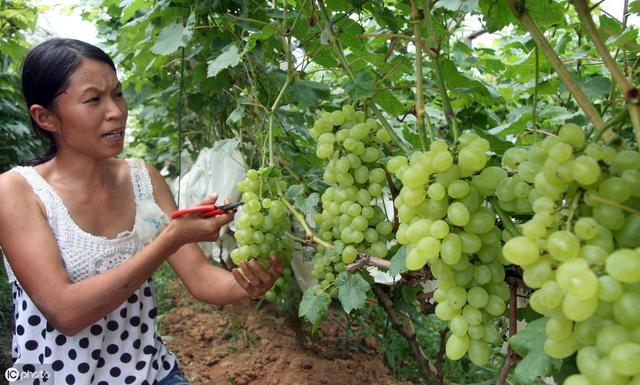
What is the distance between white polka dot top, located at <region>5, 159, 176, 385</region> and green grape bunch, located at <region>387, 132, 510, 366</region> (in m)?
1.22

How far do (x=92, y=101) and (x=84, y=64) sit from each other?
4.5 inches

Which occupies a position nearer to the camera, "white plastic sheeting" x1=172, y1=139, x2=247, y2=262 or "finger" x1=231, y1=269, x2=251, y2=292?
"finger" x1=231, y1=269, x2=251, y2=292

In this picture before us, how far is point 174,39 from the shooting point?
5.02 ft

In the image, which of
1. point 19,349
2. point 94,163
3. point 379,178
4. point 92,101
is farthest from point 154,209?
point 379,178

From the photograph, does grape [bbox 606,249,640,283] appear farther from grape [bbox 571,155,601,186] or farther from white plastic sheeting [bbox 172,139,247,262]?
white plastic sheeting [bbox 172,139,247,262]

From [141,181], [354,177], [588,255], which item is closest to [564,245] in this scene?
[588,255]

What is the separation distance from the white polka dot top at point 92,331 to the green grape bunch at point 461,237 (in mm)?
1215

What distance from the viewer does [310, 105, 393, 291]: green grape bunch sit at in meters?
→ 1.07

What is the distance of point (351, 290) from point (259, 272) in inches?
14.6

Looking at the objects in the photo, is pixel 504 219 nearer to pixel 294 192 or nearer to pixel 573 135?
pixel 573 135

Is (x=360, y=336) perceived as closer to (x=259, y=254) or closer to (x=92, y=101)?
(x=259, y=254)

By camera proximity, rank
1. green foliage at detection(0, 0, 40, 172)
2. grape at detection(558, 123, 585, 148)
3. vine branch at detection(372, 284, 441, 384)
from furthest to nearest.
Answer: green foliage at detection(0, 0, 40, 172) < vine branch at detection(372, 284, 441, 384) < grape at detection(558, 123, 585, 148)

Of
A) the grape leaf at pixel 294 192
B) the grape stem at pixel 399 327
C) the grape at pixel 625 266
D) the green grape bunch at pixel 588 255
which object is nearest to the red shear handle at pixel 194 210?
the grape leaf at pixel 294 192

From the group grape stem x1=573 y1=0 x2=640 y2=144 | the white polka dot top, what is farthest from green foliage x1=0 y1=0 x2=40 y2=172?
grape stem x1=573 y1=0 x2=640 y2=144
